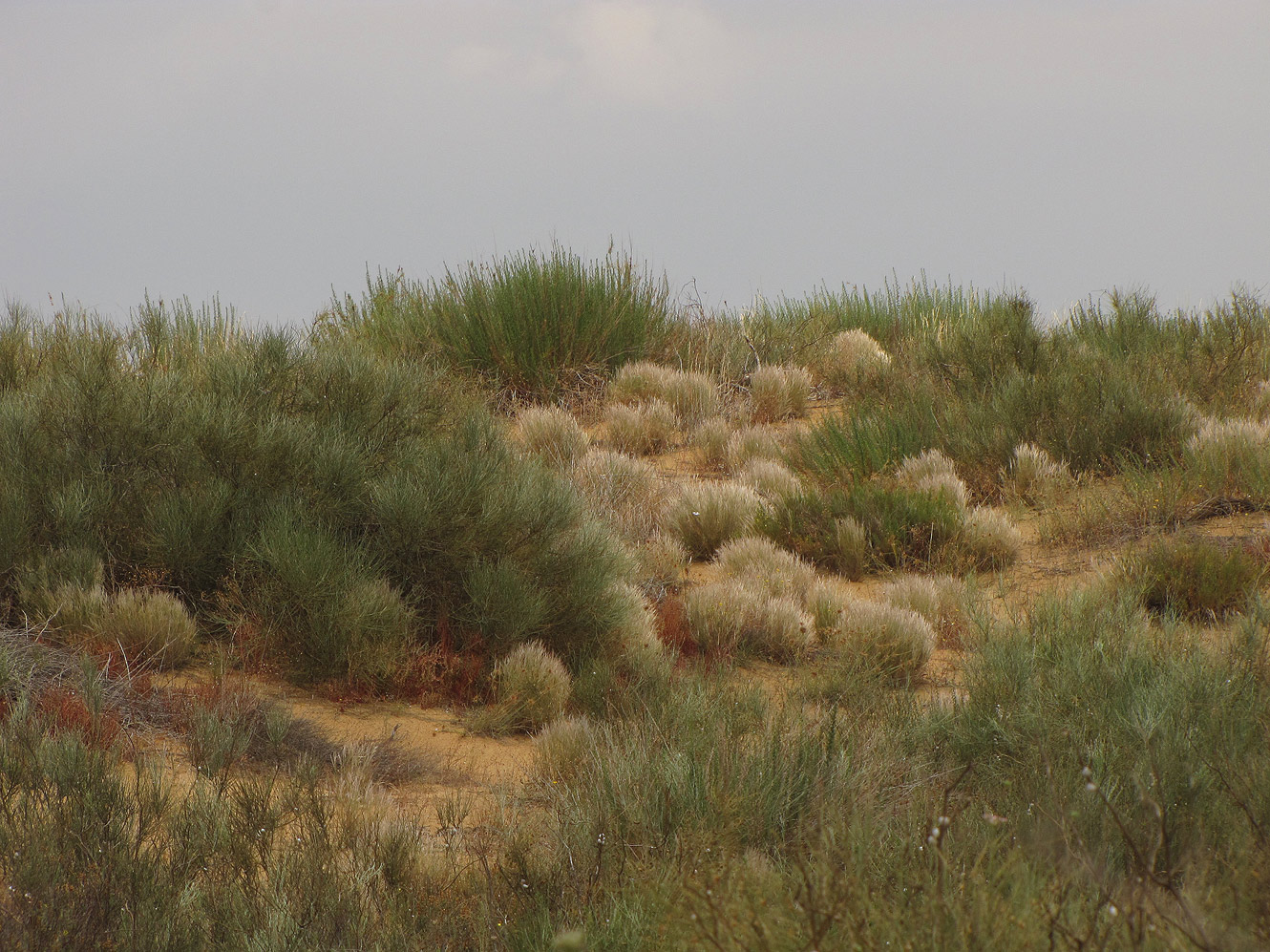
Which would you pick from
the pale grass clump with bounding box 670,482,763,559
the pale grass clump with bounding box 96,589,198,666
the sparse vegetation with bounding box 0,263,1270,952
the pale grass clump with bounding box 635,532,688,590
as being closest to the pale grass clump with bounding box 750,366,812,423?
the sparse vegetation with bounding box 0,263,1270,952

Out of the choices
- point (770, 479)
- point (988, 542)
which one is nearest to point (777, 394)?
point (770, 479)

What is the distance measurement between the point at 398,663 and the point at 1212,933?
12.1ft

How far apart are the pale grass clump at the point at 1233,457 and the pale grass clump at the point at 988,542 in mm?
1421

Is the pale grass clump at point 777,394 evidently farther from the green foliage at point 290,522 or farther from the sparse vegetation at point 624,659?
the green foliage at point 290,522

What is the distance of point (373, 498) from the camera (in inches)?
206

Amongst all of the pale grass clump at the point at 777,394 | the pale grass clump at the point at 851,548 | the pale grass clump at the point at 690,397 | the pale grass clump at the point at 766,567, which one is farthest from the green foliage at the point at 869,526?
the pale grass clump at the point at 777,394

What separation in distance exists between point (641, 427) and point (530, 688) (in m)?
5.28

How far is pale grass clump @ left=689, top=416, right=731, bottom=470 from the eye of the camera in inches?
371

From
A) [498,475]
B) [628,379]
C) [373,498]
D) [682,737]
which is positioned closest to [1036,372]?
[628,379]

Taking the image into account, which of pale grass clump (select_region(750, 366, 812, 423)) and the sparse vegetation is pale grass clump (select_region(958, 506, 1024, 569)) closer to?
the sparse vegetation

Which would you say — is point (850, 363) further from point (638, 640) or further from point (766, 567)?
point (638, 640)

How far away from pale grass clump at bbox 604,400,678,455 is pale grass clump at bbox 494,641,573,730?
4.93 metres

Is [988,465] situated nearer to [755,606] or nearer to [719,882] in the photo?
[755,606]

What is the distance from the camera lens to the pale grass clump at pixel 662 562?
6473 mm
